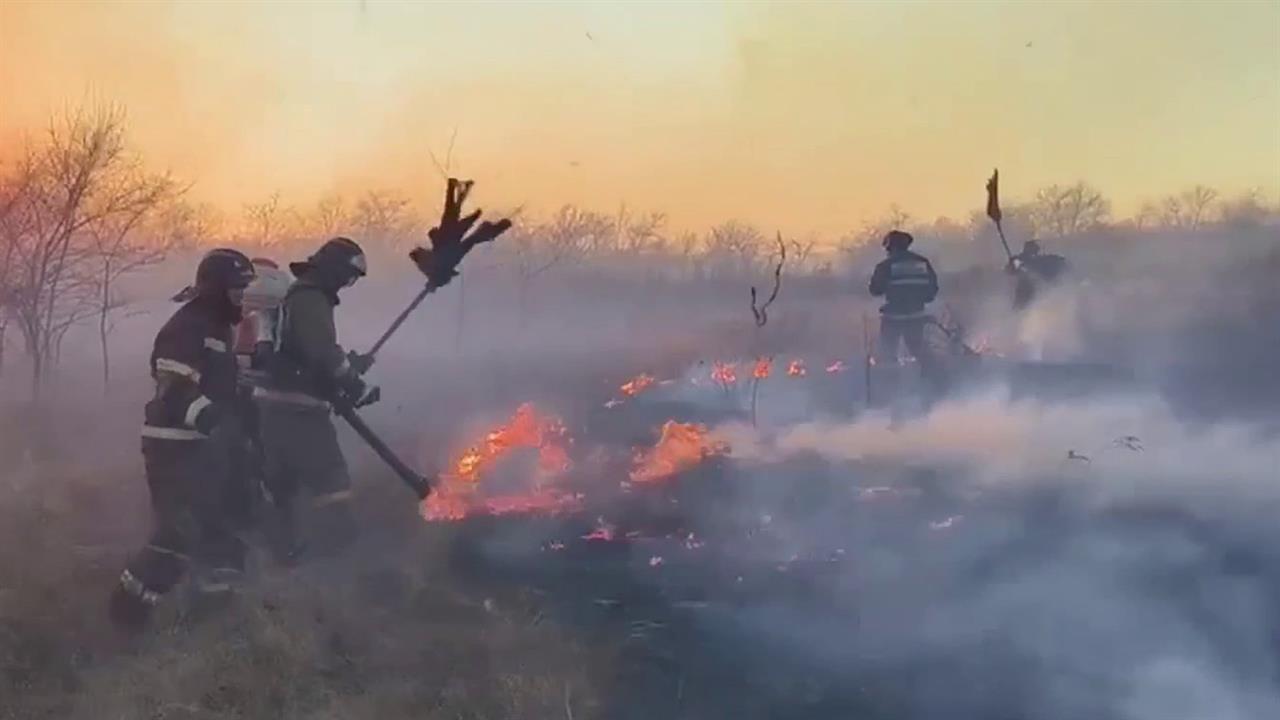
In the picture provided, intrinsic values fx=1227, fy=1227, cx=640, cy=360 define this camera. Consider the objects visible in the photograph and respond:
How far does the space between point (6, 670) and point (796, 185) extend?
1586 millimetres

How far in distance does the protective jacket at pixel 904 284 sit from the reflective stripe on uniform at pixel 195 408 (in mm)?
1181

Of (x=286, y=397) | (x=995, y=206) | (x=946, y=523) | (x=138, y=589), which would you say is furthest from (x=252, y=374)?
(x=995, y=206)

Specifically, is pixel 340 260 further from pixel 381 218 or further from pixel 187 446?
pixel 187 446

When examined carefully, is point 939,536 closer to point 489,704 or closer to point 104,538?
point 489,704

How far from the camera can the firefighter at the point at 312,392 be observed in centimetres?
214

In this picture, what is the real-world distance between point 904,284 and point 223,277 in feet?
3.92

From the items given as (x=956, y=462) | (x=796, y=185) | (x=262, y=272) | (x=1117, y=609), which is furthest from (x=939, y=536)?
(x=262, y=272)

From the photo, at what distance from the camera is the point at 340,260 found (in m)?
2.14

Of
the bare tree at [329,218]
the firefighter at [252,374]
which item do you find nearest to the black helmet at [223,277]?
the firefighter at [252,374]

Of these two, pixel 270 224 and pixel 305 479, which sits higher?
pixel 270 224

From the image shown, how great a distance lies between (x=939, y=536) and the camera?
2.11 metres

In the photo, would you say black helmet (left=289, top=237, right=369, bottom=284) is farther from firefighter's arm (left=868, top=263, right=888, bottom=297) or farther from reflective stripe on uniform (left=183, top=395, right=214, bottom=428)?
firefighter's arm (left=868, top=263, right=888, bottom=297)

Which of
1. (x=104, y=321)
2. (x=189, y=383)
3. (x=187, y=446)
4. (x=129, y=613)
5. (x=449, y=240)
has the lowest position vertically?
(x=129, y=613)

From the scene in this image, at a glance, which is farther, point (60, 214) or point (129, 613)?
point (60, 214)
